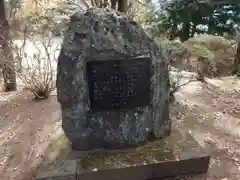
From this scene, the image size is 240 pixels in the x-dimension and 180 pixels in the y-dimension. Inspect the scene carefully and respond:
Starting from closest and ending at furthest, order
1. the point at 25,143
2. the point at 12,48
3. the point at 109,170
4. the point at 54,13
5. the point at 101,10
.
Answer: the point at 109,170 < the point at 101,10 < the point at 25,143 < the point at 12,48 < the point at 54,13

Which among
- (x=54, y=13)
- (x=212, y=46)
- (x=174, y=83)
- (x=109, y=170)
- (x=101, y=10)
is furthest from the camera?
(x=212, y=46)

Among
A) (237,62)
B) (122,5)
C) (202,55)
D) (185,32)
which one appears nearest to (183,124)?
(202,55)

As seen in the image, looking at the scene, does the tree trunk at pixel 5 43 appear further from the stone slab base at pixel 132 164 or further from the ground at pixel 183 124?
the stone slab base at pixel 132 164

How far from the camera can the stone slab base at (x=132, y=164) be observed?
99.8 inches

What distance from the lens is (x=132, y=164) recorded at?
8.50 feet

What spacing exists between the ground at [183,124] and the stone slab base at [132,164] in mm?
254

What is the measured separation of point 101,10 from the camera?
9.02 ft

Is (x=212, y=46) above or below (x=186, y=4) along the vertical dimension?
below

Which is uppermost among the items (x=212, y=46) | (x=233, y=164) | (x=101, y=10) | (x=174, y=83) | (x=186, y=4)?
(x=186, y=4)

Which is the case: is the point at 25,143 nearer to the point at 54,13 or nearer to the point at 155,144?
the point at 155,144

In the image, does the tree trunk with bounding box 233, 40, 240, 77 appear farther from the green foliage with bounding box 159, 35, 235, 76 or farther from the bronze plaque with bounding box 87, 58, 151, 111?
the bronze plaque with bounding box 87, 58, 151, 111

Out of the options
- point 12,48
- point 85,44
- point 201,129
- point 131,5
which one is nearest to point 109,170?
point 85,44

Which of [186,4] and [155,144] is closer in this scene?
[155,144]

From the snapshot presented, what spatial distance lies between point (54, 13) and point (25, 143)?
329 centimetres
